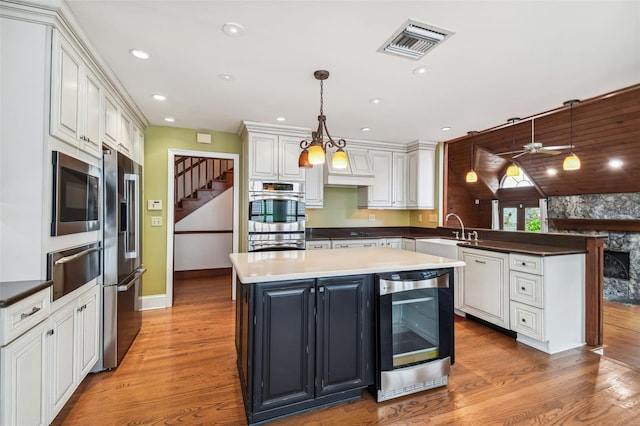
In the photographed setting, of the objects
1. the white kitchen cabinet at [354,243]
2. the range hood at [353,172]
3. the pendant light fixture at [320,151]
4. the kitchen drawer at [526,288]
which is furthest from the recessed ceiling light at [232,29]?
the kitchen drawer at [526,288]

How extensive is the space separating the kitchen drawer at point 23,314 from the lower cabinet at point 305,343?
40.5 inches

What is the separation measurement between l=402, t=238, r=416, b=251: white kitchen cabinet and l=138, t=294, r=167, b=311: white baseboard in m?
3.60

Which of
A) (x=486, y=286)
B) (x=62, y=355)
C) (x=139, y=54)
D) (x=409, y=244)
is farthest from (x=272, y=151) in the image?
(x=486, y=286)

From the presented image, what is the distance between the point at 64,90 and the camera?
5.95ft

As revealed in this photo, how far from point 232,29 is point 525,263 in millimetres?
3245

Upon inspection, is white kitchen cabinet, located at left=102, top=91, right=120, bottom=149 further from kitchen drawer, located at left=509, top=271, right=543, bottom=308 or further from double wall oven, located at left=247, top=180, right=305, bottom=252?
kitchen drawer, located at left=509, top=271, right=543, bottom=308

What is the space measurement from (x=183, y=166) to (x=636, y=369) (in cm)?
685

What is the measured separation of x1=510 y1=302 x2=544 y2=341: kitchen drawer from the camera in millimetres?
2787

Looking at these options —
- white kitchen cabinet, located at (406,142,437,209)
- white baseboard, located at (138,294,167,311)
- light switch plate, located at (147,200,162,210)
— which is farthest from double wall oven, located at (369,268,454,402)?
light switch plate, located at (147,200,162,210)

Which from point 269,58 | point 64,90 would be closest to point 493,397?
point 269,58

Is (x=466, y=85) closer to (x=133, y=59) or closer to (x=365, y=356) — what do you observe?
(x=365, y=356)

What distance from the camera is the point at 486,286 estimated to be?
3.32 metres

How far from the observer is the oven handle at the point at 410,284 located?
6.58ft

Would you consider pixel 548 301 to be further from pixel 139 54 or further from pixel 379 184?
pixel 139 54
